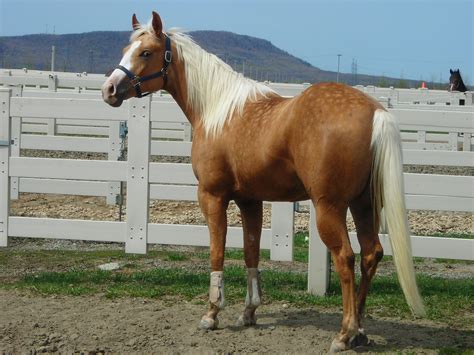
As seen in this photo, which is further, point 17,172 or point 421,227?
point 421,227

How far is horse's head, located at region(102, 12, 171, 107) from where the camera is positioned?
6.07 meters

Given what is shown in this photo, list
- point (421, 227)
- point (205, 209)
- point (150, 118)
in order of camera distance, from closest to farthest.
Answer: point (205, 209) < point (150, 118) < point (421, 227)

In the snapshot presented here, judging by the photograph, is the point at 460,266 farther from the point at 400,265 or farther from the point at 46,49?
the point at 46,49

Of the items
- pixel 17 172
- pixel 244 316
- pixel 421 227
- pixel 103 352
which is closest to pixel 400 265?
pixel 244 316

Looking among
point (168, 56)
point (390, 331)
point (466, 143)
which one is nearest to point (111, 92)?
point (168, 56)

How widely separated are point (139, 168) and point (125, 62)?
2031mm

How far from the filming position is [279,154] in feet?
18.2

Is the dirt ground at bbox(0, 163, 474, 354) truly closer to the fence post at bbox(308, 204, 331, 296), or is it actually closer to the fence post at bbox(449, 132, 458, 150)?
the fence post at bbox(308, 204, 331, 296)

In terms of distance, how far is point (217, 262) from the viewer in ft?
20.1

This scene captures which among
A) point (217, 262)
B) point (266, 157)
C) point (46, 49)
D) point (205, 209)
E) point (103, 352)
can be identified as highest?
point (46, 49)

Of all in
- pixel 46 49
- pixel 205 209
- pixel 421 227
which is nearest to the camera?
pixel 205 209

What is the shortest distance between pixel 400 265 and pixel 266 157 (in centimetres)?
112

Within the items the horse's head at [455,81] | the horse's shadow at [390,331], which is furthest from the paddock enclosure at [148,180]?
the horse's head at [455,81]

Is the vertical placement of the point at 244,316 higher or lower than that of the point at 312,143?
Answer: lower
